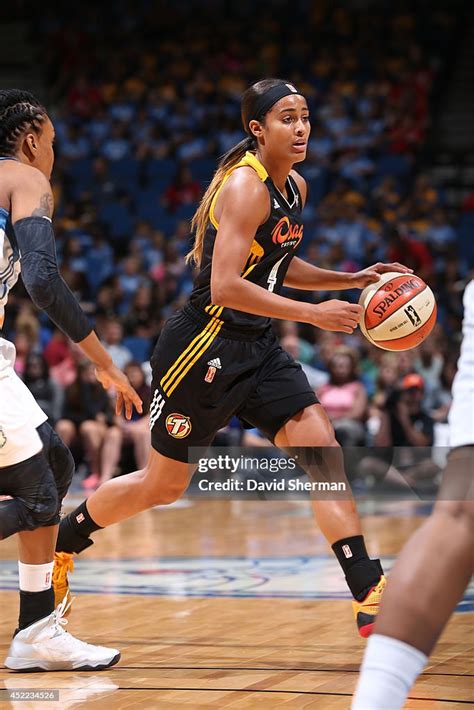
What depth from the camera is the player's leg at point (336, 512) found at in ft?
13.1

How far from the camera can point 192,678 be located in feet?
12.5

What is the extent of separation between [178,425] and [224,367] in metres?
0.29

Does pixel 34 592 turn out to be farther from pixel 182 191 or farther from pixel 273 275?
pixel 182 191

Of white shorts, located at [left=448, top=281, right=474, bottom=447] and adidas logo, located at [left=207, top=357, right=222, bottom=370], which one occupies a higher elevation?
white shorts, located at [left=448, top=281, right=474, bottom=447]

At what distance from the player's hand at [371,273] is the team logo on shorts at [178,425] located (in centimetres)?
89

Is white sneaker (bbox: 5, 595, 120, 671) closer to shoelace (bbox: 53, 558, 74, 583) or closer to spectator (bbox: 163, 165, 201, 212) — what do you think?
shoelace (bbox: 53, 558, 74, 583)

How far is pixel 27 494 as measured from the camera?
3.74m

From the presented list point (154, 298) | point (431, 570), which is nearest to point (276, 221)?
A: point (431, 570)

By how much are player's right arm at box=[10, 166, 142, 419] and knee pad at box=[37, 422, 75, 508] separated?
0.93 feet

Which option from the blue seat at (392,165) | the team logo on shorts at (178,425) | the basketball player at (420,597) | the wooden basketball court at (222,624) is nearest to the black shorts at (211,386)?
the team logo on shorts at (178,425)

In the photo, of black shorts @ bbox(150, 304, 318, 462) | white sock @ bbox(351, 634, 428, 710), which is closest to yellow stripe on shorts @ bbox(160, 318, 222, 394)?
black shorts @ bbox(150, 304, 318, 462)

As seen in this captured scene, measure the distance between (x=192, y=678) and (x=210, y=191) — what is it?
1887 millimetres

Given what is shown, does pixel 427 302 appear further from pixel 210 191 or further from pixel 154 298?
pixel 154 298

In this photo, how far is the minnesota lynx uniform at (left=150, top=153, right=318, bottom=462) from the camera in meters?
4.34
